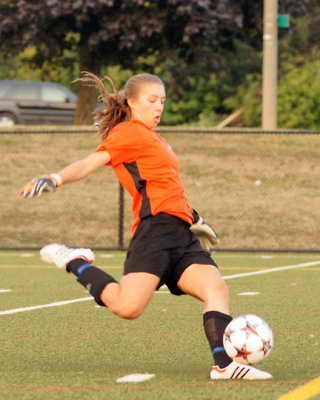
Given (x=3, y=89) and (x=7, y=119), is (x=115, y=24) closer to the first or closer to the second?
(x=7, y=119)

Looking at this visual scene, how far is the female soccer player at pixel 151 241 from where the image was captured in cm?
586

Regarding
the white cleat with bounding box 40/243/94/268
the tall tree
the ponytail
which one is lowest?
the white cleat with bounding box 40/243/94/268

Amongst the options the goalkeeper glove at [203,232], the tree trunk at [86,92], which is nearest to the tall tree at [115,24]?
the tree trunk at [86,92]

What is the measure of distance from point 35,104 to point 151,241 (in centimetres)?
2381

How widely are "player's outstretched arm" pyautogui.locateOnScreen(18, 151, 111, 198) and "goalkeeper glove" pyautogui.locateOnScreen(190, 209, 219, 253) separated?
2.22 feet

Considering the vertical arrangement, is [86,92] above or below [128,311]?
above

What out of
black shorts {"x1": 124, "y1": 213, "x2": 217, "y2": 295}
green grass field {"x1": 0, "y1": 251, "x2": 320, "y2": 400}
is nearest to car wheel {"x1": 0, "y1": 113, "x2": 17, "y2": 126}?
green grass field {"x1": 0, "y1": 251, "x2": 320, "y2": 400}

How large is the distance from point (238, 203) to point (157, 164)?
40.5 ft

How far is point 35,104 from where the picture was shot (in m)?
29.3

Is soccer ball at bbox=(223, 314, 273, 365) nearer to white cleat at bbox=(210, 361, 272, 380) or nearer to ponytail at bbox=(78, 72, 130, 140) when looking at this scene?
white cleat at bbox=(210, 361, 272, 380)

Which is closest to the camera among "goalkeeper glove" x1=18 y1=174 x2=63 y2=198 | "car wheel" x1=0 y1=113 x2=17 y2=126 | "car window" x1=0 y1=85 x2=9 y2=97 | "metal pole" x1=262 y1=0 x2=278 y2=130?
"goalkeeper glove" x1=18 y1=174 x2=63 y2=198

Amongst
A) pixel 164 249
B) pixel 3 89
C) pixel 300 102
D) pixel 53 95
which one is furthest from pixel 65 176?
pixel 3 89

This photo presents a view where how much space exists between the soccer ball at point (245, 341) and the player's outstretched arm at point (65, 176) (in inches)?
45.6

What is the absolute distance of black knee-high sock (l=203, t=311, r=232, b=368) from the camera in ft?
18.9
